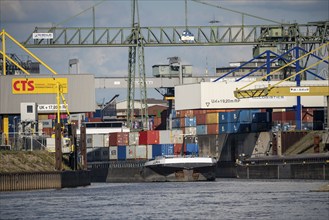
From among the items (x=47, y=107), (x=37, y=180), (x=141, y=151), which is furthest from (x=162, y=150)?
(x=37, y=180)

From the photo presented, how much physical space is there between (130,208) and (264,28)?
79.4m

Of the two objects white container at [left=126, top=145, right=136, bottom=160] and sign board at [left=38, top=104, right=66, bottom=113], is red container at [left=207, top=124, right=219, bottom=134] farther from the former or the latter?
sign board at [left=38, top=104, right=66, bottom=113]

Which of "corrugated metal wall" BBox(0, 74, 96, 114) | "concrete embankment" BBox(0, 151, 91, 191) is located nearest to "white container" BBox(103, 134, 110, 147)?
"corrugated metal wall" BBox(0, 74, 96, 114)

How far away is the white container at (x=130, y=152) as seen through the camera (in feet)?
456

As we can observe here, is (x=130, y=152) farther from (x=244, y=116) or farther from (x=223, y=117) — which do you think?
(x=244, y=116)

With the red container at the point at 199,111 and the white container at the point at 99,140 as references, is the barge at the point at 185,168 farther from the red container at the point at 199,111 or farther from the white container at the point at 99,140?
the red container at the point at 199,111

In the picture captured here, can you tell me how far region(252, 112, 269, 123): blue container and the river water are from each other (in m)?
48.6

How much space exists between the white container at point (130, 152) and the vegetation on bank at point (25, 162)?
34312 millimetres

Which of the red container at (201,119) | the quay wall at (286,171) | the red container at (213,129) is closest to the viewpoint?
the quay wall at (286,171)

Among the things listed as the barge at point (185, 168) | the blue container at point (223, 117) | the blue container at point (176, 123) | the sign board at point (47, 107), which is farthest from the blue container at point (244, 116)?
the sign board at point (47, 107)

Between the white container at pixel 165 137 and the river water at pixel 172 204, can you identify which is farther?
the white container at pixel 165 137

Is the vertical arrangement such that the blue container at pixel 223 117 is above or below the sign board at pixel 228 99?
below

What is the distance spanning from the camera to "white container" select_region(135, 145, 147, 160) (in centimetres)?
13725

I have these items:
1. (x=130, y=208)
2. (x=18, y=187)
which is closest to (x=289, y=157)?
(x=18, y=187)
